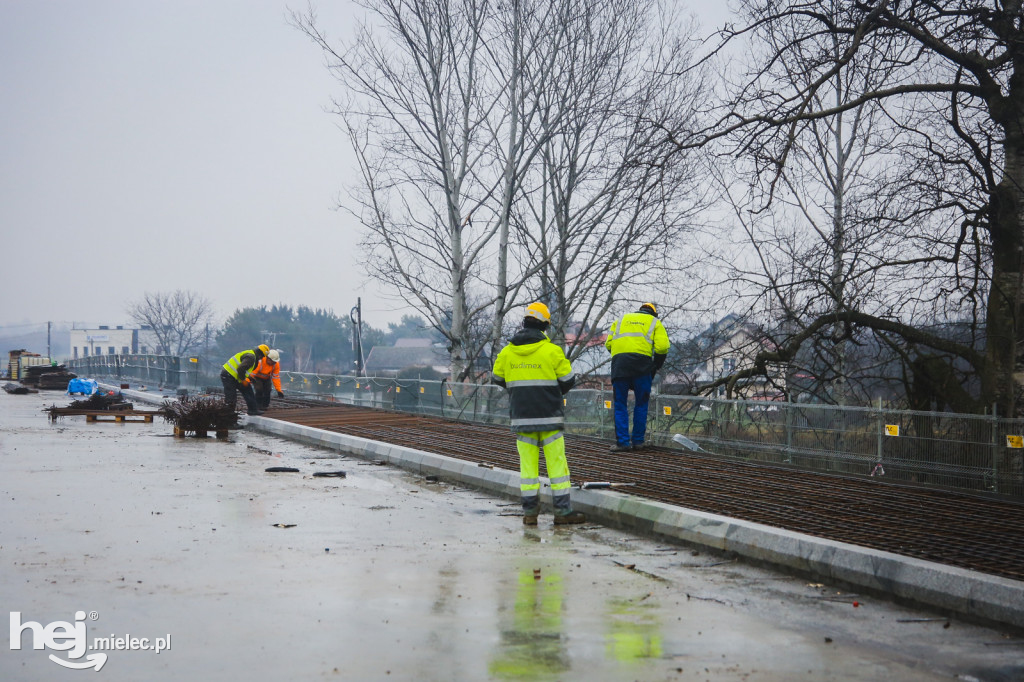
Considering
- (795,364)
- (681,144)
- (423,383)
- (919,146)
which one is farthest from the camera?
(423,383)

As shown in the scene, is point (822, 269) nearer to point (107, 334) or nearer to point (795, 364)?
point (795, 364)

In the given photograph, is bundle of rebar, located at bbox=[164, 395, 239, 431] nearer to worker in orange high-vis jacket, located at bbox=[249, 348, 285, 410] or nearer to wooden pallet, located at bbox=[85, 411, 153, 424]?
wooden pallet, located at bbox=[85, 411, 153, 424]

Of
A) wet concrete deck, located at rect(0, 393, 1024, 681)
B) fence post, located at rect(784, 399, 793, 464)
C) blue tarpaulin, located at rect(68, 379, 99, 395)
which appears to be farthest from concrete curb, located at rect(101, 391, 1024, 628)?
blue tarpaulin, located at rect(68, 379, 99, 395)

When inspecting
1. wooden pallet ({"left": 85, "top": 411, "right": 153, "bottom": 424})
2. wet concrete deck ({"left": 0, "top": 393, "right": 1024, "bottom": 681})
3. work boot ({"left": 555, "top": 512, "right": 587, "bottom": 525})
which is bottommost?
wet concrete deck ({"left": 0, "top": 393, "right": 1024, "bottom": 681})

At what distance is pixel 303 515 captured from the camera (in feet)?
32.8

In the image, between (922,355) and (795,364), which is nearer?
(922,355)

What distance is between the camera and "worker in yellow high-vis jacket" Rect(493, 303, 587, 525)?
9.84m

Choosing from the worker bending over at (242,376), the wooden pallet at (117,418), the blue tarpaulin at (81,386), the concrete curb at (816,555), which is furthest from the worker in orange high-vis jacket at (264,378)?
the concrete curb at (816,555)

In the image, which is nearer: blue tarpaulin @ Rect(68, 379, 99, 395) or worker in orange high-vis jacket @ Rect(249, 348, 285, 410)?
worker in orange high-vis jacket @ Rect(249, 348, 285, 410)

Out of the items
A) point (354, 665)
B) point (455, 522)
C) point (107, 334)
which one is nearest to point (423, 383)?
point (455, 522)

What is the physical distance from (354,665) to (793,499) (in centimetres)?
646

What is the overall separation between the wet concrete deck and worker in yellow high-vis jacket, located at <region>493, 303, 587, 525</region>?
1.03 ft

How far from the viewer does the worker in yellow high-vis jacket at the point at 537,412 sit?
9844 millimetres

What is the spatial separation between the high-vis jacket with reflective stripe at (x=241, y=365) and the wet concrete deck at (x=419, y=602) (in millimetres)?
12296
